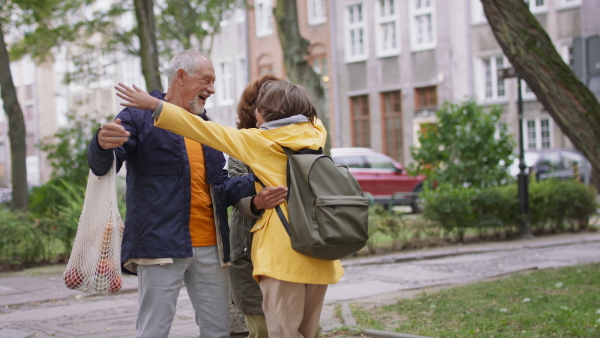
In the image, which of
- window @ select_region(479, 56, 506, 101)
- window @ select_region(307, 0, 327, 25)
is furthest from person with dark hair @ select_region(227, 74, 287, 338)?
window @ select_region(307, 0, 327, 25)

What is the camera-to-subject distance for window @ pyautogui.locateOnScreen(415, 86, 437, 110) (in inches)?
1371

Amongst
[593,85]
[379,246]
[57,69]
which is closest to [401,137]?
[379,246]

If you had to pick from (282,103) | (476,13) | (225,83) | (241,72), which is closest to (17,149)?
(282,103)

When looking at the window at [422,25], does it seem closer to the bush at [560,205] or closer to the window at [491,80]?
the window at [491,80]

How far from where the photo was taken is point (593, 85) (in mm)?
9594

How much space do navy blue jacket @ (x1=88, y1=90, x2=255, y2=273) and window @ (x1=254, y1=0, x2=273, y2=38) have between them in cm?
3749

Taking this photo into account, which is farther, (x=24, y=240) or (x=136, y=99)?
(x=24, y=240)

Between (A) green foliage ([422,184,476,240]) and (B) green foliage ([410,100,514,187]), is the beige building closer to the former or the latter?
(B) green foliage ([410,100,514,187])

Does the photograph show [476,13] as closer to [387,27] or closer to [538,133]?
[387,27]

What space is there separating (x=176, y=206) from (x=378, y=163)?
1985 centimetres

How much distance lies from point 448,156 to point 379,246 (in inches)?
162

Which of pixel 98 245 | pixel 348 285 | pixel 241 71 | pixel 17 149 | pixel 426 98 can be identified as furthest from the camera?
pixel 241 71

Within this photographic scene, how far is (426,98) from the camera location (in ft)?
116

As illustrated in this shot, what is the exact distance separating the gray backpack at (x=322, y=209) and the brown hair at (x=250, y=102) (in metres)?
0.58
